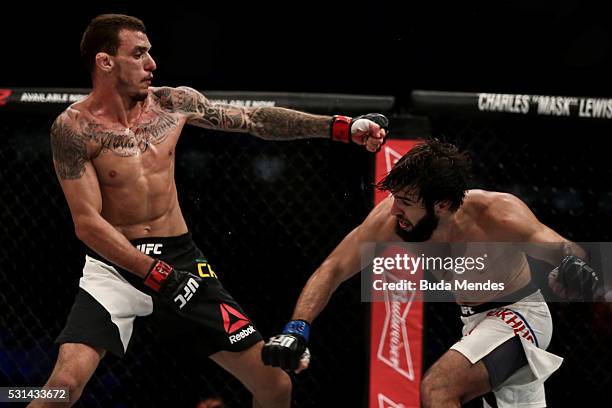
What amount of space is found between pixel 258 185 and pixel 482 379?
1205 millimetres

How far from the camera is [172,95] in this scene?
2510 millimetres

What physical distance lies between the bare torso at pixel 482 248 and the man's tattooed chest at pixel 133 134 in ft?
2.24

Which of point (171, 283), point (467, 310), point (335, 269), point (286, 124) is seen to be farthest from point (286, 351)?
point (286, 124)

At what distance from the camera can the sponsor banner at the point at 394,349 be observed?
2498 mm

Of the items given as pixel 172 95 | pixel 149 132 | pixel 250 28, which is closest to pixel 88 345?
pixel 149 132

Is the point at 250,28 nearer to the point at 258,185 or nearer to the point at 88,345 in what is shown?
the point at 258,185

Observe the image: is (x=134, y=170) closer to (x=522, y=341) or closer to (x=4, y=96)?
(x=4, y=96)

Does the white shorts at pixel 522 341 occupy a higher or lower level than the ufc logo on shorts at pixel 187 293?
lower

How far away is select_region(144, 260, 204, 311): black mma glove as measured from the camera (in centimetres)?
222

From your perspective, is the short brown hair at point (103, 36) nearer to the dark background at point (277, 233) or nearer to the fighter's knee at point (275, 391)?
the dark background at point (277, 233)

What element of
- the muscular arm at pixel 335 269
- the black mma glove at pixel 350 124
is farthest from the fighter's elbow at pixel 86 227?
the black mma glove at pixel 350 124

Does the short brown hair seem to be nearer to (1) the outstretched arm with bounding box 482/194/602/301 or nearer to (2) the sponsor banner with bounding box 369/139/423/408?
(2) the sponsor banner with bounding box 369/139/423/408

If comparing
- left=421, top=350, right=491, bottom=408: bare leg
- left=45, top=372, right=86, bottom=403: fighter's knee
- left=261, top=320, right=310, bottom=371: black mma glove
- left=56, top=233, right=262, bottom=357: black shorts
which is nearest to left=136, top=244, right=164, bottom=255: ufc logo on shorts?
left=56, top=233, right=262, bottom=357: black shorts

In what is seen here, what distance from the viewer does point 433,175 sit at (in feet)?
7.39
